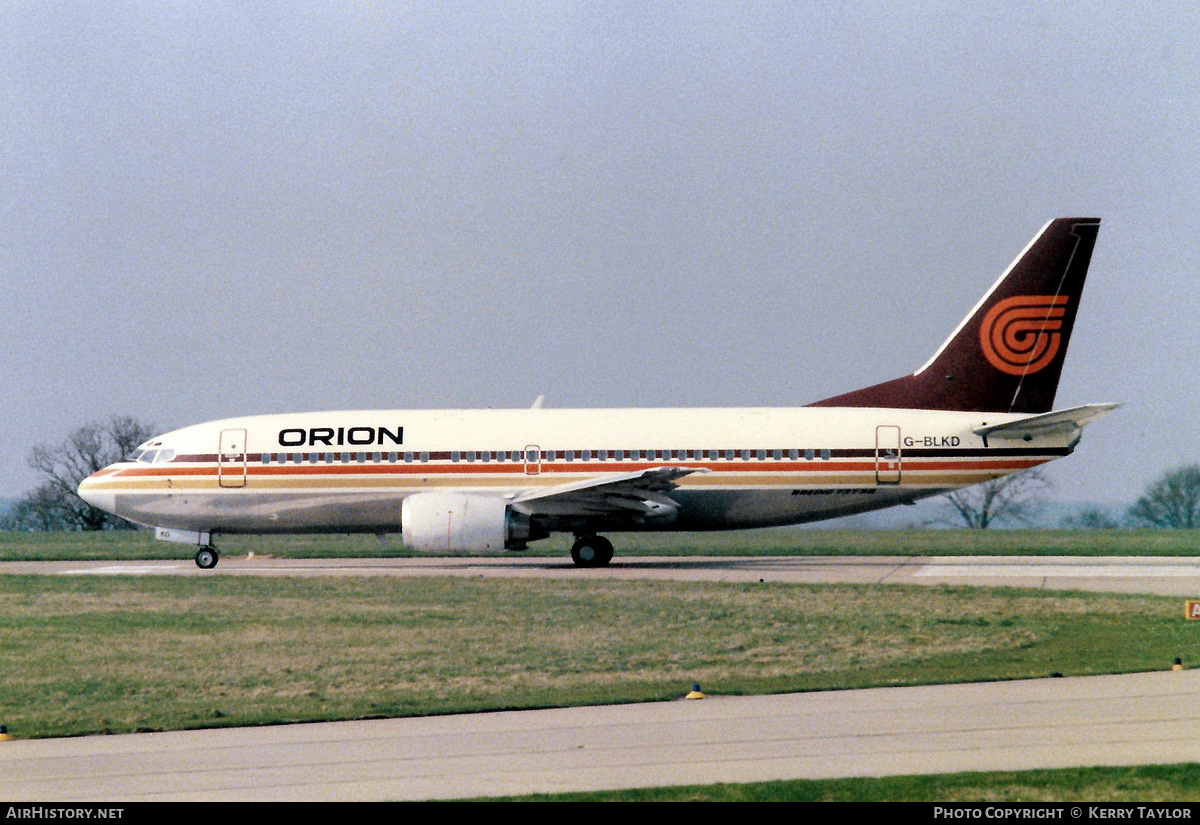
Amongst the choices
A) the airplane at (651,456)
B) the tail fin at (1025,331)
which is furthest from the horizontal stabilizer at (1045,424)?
the tail fin at (1025,331)

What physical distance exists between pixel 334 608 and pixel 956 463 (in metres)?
15.8

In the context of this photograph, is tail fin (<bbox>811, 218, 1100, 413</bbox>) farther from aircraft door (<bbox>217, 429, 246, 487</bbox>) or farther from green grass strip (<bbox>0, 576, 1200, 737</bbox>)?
aircraft door (<bbox>217, 429, 246, 487</bbox>)

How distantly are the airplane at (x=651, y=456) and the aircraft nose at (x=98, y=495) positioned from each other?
26 centimetres

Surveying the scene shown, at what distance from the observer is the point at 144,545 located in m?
43.0

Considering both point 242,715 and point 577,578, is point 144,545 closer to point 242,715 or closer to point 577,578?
point 577,578

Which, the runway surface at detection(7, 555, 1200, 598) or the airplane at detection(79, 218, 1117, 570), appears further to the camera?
the airplane at detection(79, 218, 1117, 570)

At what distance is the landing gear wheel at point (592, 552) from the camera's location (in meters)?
31.1

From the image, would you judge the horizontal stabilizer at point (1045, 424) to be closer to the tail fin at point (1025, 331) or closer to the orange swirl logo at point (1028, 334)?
the tail fin at point (1025, 331)

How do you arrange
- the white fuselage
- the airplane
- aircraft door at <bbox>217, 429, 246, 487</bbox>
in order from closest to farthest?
1. the airplane
2. the white fuselage
3. aircraft door at <bbox>217, 429, 246, 487</bbox>

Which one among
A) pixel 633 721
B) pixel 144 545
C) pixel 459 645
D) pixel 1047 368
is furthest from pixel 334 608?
pixel 144 545

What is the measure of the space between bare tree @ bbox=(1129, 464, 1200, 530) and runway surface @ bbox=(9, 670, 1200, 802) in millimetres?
53848

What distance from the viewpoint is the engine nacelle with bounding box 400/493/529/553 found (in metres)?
29.8

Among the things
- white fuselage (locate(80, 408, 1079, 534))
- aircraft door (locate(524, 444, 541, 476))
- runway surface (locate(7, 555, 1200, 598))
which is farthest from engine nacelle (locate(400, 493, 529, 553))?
aircraft door (locate(524, 444, 541, 476))

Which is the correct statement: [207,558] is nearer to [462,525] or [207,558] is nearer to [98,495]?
[98,495]
